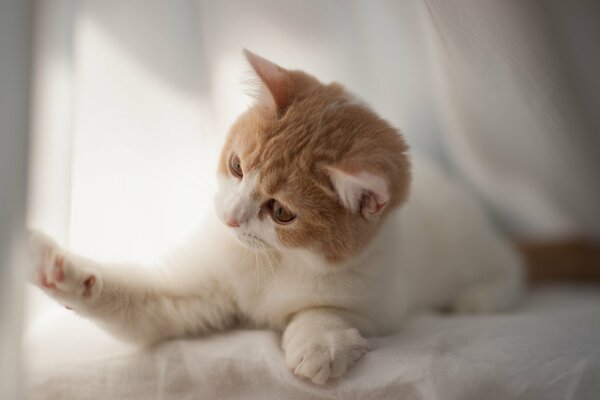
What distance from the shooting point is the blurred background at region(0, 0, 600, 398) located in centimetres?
112

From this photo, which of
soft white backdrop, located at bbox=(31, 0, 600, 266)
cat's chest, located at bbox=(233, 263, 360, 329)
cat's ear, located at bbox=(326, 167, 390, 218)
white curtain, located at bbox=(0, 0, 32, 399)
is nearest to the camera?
white curtain, located at bbox=(0, 0, 32, 399)

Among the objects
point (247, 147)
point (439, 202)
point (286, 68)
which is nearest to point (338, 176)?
point (247, 147)

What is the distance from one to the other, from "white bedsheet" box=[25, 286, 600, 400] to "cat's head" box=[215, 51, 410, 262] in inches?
9.8

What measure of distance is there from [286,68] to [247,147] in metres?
0.27

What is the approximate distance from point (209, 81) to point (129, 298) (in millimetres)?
531

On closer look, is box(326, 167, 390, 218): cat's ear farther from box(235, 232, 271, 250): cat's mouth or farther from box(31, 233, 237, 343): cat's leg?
box(31, 233, 237, 343): cat's leg

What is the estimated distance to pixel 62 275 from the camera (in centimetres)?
106

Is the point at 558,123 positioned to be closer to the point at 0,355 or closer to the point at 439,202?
the point at 439,202

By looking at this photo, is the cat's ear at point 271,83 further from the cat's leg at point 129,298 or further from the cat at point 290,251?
the cat's leg at point 129,298

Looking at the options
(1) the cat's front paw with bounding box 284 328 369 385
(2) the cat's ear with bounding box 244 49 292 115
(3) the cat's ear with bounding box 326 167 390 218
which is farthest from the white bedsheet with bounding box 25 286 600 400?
(2) the cat's ear with bounding box 244 49 292 115

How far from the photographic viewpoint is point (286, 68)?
53.2 inches

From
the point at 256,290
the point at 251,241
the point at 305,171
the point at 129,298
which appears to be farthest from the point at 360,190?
the point at 129,298

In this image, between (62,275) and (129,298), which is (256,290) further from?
(62,275)

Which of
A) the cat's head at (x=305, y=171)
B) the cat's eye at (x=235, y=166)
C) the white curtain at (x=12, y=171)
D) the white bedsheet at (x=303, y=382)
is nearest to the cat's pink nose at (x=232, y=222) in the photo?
the cat's head at (x=305, y=171)
